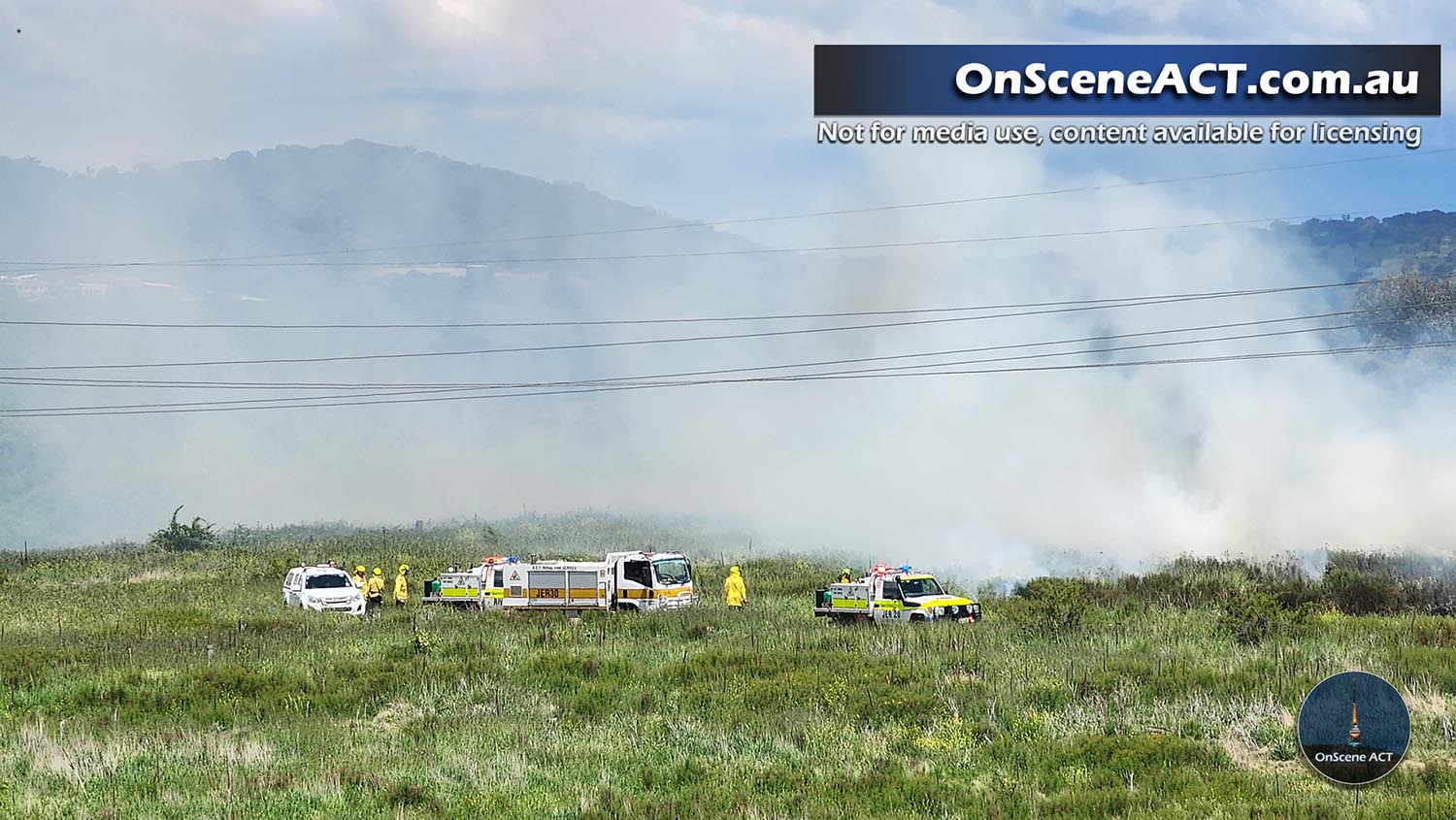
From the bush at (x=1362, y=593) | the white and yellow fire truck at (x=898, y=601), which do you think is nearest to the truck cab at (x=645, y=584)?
the white and yellow fire truck at (x=898, y=601)

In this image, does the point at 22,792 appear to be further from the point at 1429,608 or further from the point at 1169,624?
the point at 1429,608

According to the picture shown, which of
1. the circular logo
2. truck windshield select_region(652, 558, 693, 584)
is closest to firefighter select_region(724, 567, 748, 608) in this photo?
truck windshield select_region(652, 558, 693, 584)

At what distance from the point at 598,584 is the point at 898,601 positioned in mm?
10648

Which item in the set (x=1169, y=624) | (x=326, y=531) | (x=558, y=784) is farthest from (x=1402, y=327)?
(x=558, y=784)

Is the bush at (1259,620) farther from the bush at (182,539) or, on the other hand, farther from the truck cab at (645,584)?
the bush at (182,539)

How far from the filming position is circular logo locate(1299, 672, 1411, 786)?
72.2 ft

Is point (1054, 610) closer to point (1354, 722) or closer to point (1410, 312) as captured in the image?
point (1354, 722)

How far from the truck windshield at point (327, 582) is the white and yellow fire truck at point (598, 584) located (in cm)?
603

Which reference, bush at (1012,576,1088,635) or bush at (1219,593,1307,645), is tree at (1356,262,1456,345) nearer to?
bush at (1012,576,1088,635)

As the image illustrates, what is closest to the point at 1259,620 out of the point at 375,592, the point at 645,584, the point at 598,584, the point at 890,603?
the point at 890,603

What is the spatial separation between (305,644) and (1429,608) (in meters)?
33.2

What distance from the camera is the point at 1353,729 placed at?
22531 mm

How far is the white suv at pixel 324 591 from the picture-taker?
1901 inches

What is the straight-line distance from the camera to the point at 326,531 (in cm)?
10881
